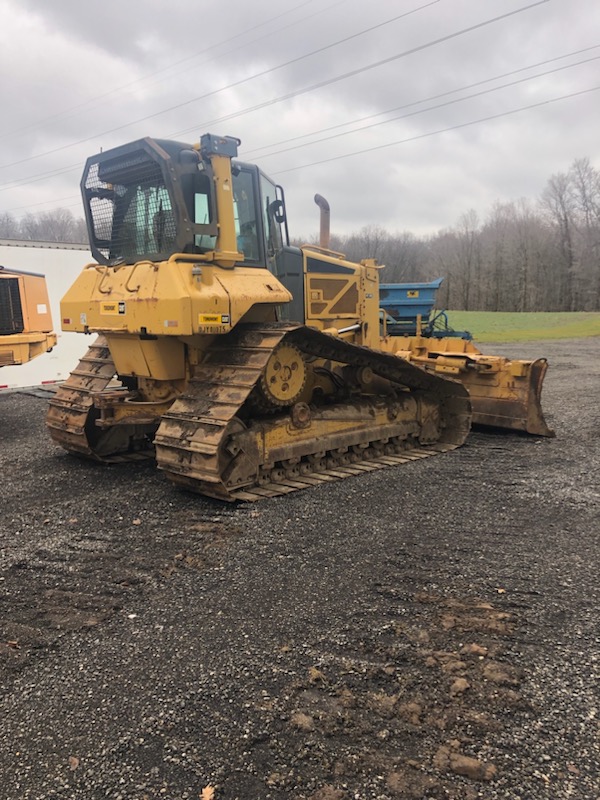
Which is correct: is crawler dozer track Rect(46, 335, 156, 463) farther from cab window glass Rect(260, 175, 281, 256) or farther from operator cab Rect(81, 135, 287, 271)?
cab window glass Rect(260, 175, 281, 256)

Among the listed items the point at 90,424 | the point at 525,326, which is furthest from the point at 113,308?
the point at 525,326

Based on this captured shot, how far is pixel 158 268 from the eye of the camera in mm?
5293

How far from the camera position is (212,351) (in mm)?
5805

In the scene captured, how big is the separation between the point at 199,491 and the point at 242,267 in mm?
2134

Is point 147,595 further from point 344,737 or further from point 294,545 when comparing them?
point 344,737

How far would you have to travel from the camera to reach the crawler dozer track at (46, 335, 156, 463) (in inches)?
251

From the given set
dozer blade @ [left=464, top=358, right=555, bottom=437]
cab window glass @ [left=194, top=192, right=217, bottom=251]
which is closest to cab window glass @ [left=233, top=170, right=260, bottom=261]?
cab window glass @ [left=194, top=192, right=217, bottom=251]

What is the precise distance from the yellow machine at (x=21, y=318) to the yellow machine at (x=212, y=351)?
2.54 m

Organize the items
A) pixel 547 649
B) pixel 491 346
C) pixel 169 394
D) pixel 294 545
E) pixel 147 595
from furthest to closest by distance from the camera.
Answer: pixel 491 346 < pixel 169 394 < pixel 294 545 < pixel 147 595 < pixel 547 649

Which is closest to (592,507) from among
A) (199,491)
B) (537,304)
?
(199,491)

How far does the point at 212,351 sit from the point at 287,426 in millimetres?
982

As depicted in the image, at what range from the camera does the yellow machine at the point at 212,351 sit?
5.20 m

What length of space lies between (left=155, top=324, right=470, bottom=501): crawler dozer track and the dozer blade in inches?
29.1

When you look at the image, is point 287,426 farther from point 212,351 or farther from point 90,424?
point 90,424
